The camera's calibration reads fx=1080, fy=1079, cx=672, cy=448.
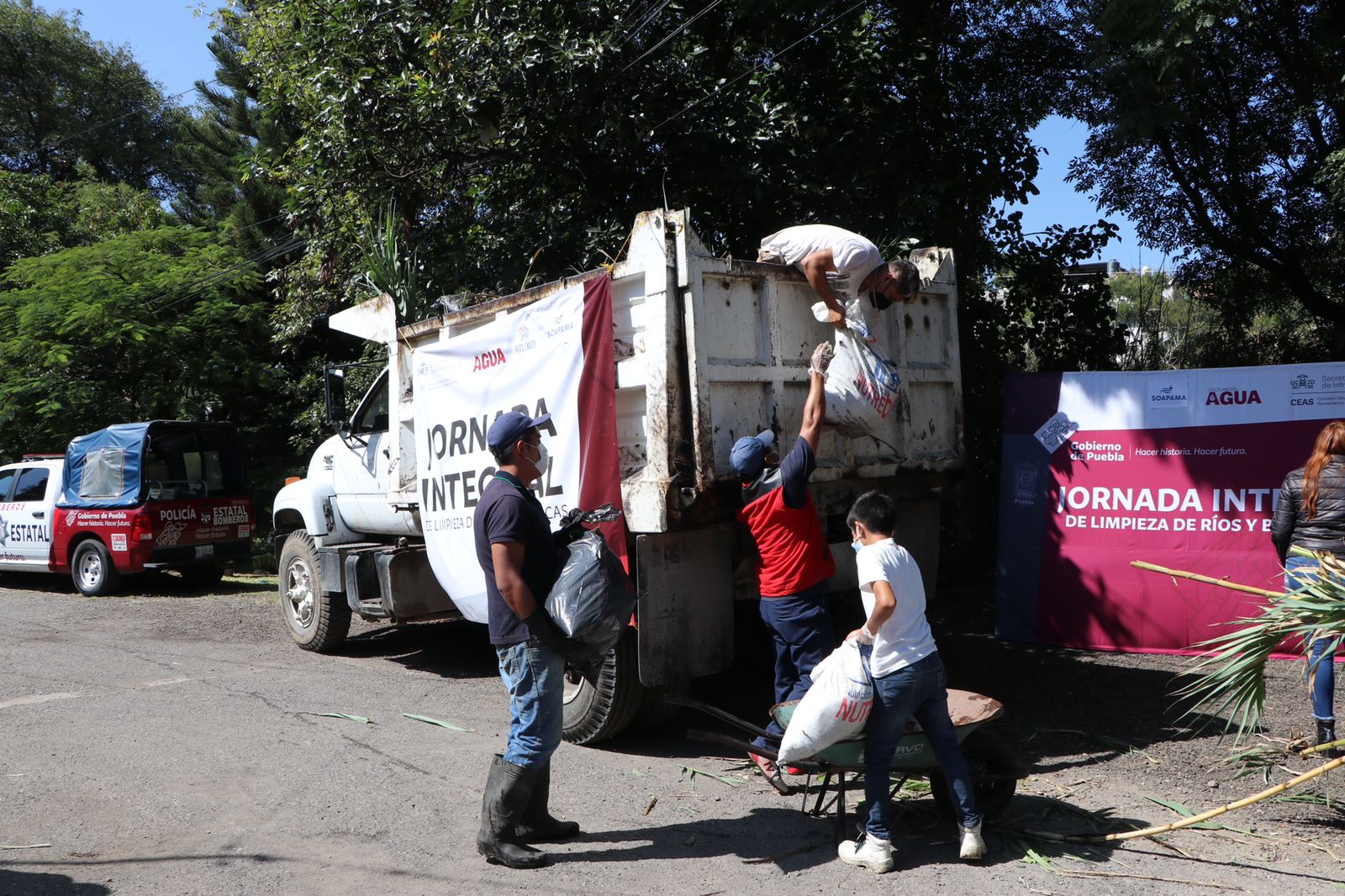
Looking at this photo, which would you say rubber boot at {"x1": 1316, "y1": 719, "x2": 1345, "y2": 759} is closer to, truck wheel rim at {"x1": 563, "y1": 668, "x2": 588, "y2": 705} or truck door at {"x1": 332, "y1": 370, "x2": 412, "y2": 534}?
truck wheel rim at {"x1": 563, "y1": 668, "x2": 588, "y2": 705}

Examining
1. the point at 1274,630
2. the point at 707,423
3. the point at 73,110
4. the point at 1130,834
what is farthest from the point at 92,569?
the point at 73,110

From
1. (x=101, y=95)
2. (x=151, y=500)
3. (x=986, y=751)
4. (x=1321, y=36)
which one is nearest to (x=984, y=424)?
(x=1321, y=36)

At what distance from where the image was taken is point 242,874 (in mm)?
4250

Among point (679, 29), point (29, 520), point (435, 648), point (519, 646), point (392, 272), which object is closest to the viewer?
point (519, 646)

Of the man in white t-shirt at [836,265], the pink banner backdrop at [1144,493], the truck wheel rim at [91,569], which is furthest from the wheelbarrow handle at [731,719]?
the truck wheel rim at [91,569]

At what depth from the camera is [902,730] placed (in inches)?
169

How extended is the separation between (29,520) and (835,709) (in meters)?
13.4

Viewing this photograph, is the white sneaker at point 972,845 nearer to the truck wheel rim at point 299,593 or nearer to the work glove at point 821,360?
the work glove at point 821,360

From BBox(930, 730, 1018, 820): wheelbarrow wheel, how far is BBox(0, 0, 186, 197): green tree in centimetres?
3099

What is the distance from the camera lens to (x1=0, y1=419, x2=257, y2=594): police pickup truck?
13.1 meters

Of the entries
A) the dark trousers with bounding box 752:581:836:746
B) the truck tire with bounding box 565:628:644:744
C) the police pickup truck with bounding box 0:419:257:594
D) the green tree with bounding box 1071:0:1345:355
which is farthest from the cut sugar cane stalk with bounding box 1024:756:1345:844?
the police pickup truck with bounding box 0:419:257:594

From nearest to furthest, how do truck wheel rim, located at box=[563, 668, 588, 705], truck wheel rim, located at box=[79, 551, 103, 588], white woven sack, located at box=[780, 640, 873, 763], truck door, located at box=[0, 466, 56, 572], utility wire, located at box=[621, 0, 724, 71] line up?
white woven sack, located at box=[780, 640, 873, 763] < truck wheel rim, located at box=[563, 668, 588, 705] < utility wire, located at box=[621, 0, 724, 71] < truck wheel rim, located at box=[79, 551, 103, 588] < truck door, located at box=[0, 466, 56, 572]

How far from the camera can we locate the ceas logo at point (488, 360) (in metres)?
6.46

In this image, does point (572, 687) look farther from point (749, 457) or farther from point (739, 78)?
point (739, 78)
